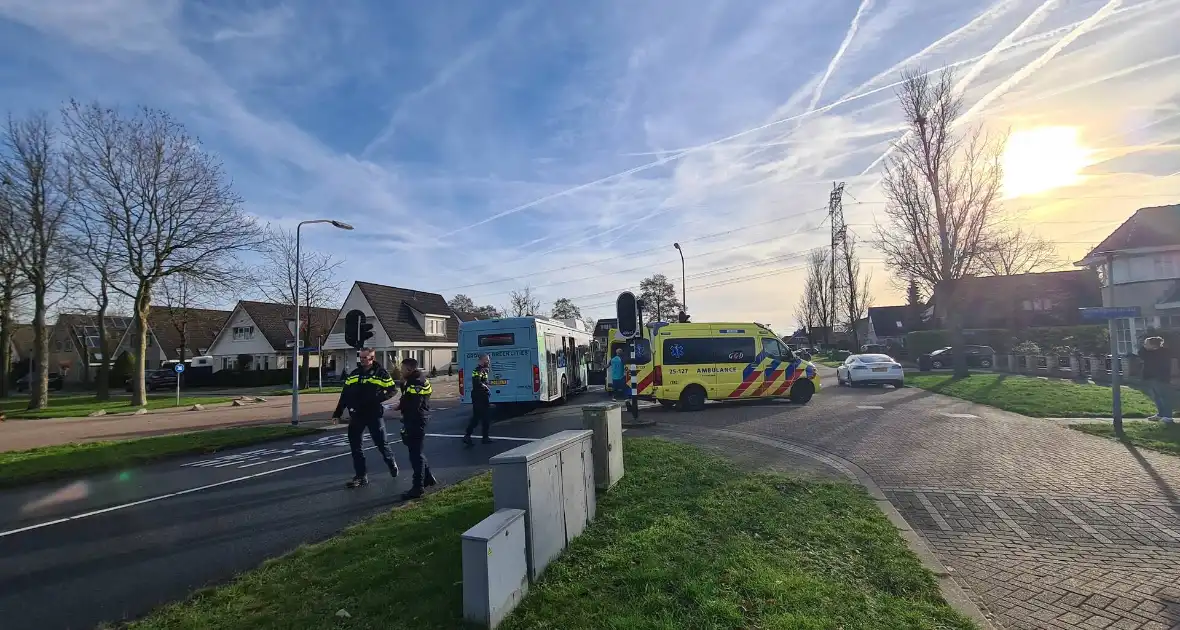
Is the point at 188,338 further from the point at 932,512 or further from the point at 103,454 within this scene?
the point at 932,512

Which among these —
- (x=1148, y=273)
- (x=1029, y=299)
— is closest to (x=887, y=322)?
(x=1029, y=299)

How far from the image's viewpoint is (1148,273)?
29.4 meters

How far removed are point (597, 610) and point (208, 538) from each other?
14.7 ft

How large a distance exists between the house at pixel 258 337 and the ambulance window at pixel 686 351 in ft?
131

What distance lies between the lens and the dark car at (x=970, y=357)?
32250mm

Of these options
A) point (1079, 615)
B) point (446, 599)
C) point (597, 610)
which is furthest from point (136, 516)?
point (1079, 615)

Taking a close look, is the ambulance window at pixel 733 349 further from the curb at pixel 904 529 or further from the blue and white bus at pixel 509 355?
the curb at pixel 904 529

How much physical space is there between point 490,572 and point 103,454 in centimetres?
1158

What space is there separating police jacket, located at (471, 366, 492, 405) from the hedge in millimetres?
29204

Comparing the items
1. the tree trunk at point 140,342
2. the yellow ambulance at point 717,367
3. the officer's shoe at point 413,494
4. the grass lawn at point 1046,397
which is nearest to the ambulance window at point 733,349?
the yellow ambulance at point 717,367

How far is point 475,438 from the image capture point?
12.8m

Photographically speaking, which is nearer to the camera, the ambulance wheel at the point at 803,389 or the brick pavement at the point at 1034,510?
the brick pavement at the point at 1034,510

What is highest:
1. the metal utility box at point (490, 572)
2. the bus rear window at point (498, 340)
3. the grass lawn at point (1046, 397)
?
the bus rear window at point (498, 340)

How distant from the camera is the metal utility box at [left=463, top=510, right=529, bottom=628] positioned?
134 inches
